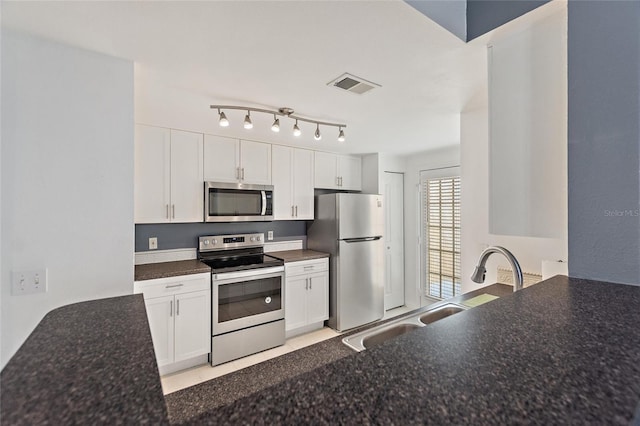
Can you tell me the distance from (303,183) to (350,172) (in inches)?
32.9

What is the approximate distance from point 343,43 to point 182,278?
2.29 metres

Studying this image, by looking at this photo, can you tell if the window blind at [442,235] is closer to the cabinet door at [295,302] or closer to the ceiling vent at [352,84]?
the cabinet door at [295,302]

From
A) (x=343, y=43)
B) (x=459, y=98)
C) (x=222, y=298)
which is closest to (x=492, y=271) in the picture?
(x=459, y=98)

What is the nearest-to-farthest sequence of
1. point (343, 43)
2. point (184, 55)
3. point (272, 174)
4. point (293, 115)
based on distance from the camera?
1. point (343, 43)
2. point (184, 55)
3. point (293, 115)
4. point (272, 174)

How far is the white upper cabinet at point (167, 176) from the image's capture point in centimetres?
272

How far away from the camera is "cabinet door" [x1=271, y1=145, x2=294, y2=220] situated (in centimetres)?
354

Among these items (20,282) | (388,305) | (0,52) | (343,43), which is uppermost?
(343,43)

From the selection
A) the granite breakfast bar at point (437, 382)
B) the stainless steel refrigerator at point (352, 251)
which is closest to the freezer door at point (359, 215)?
the stainless steel refrigerator at point (352, 251)

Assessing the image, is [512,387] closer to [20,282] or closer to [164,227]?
[20,282]

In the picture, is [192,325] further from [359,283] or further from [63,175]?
[359,283]

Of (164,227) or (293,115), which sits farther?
(164,227)

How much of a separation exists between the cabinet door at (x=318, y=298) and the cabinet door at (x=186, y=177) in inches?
58.1

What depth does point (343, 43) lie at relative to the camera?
1.39 metres

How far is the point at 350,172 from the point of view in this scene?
4.25 meters
